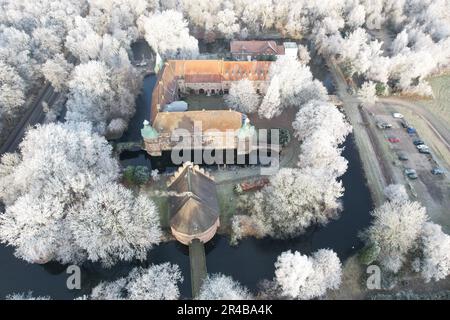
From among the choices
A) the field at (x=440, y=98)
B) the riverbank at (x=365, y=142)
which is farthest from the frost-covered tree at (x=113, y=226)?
the field at (x=440, y=98)

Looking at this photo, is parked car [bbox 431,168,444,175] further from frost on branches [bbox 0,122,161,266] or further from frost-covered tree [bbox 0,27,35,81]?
frost-covered tree [bbox 0,27,35,81]

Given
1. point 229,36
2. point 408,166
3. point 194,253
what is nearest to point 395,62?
point 408,166

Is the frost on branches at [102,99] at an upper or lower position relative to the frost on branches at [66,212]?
upper

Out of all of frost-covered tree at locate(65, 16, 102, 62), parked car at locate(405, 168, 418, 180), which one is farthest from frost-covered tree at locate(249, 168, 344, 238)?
frost-covered tree at locate(65, 16, 102, 62)

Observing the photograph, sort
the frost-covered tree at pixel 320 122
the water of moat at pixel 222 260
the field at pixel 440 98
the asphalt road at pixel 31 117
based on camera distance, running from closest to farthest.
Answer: the water of moat at pixel 222 260 < the frost-covered tree at pixel 320 122 < the asphalt road at pixel 31 117 < the field at pixel 440 98

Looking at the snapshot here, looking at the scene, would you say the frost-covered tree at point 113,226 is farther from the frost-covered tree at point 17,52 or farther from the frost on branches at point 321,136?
the frost-covered tree at point 17,52

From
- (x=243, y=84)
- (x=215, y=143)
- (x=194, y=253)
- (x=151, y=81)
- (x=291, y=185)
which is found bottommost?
(x=194, y=253)

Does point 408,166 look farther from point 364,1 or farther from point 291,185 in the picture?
point 364,1
